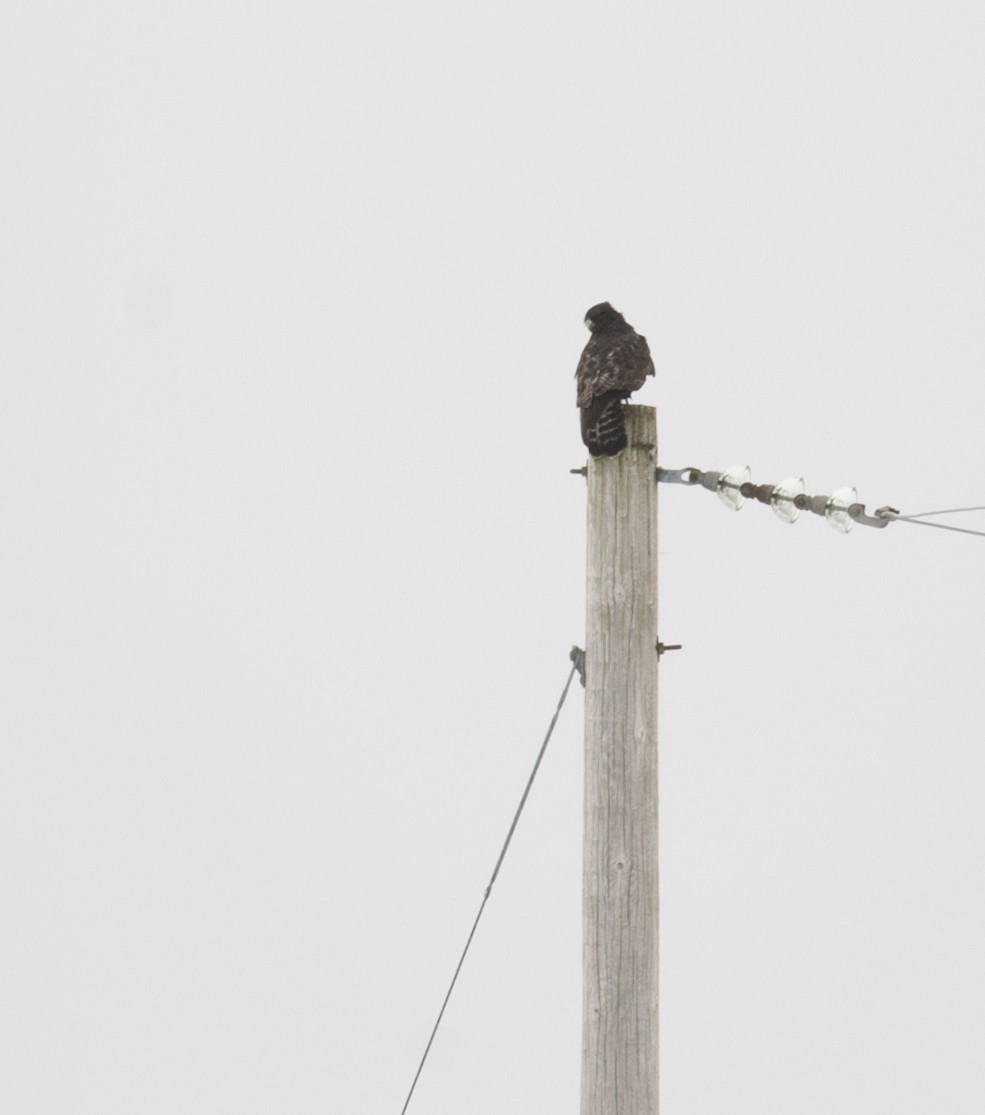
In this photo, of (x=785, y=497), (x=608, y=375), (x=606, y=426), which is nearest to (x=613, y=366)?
(x=608, y=375)

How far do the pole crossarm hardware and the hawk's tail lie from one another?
0.15 m

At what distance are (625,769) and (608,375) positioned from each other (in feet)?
3.67

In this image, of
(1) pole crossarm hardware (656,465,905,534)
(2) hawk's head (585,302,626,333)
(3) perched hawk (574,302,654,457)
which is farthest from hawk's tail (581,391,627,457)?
(2) hawk's head (585,302,626,333)

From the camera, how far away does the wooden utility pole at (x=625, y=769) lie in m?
4.16

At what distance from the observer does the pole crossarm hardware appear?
3.76 metres

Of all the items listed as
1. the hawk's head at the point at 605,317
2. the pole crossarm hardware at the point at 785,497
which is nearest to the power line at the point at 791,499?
the pole crossarm hardware at the point at 785,497

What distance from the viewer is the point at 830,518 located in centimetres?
385

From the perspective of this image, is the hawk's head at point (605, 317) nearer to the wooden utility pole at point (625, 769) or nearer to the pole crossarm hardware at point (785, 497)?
the wooden utility pole at point (625, 769)

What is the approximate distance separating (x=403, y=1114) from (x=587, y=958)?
1529mm

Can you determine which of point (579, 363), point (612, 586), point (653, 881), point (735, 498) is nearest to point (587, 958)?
point (653, 881)

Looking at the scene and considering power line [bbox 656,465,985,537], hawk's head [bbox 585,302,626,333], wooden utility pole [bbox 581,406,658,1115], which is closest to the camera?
power line [bbox 656,465,985,537]

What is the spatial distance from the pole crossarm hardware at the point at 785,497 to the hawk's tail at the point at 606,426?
0.15 m

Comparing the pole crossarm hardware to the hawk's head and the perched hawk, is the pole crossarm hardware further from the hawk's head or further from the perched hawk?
the hawk's head

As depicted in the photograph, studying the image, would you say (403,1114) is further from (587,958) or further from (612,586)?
(612,586)
